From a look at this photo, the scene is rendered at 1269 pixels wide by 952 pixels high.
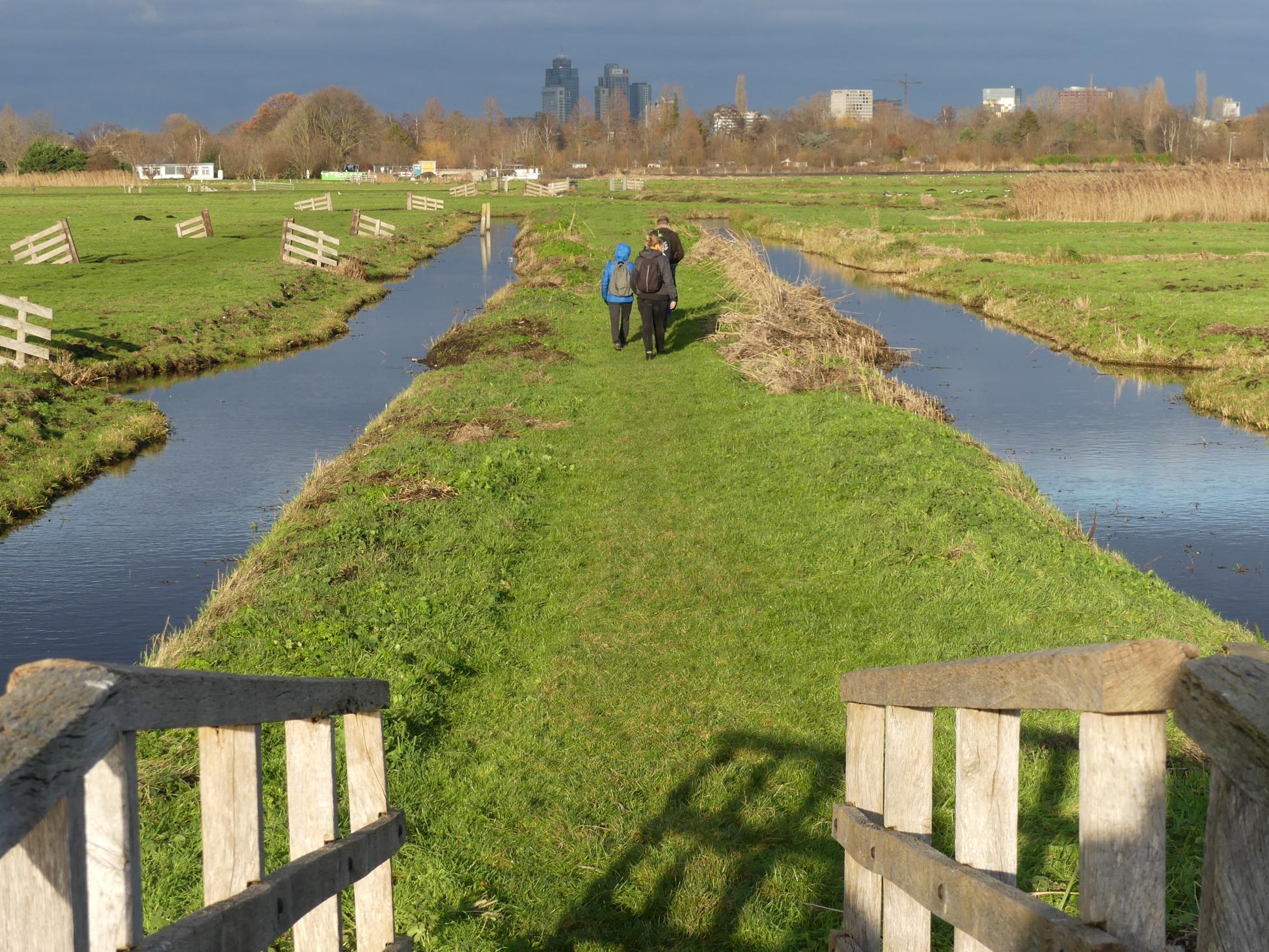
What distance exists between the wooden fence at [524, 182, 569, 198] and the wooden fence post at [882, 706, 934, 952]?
310 ft

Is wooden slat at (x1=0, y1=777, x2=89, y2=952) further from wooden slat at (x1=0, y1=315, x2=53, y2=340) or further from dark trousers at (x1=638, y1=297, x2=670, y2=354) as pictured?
wooden slat at (x1=0, y1=315, x2=53, y2=340)

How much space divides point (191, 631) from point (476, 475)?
15.2 feet

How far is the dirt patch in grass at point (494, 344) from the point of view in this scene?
74.3 ft

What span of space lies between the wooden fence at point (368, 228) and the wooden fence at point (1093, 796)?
50141mm

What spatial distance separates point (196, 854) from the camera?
19.7ft

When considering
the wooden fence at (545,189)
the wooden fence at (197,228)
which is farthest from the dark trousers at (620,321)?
the wooden fence at (545,189)

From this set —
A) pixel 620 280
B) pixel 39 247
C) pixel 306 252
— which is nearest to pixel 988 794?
pixel 620 280

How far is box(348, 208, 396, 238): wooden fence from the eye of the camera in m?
51.6

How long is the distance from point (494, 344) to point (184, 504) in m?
8.86

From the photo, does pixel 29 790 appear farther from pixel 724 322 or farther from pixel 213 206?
pixel 213 206

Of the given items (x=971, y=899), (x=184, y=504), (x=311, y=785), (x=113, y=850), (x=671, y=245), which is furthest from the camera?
(x=671, y=245)

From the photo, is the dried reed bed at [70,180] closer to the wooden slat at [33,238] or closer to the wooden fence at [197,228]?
the wooden fence at [197,228]

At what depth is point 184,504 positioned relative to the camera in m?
16.0

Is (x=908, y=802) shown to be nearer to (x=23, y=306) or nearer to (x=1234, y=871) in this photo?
(x=1234, y=871)
